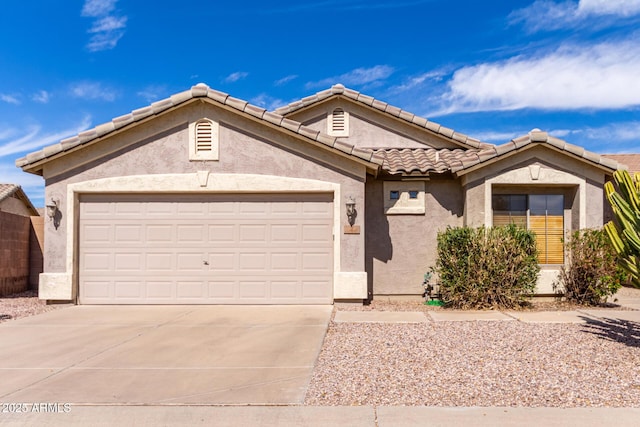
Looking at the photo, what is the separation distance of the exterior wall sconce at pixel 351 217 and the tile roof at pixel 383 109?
16.0ft

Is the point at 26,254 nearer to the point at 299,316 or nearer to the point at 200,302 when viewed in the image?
the point at 200,302

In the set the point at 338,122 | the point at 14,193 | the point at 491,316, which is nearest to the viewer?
the point at 491,316

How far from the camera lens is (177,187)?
11.7m

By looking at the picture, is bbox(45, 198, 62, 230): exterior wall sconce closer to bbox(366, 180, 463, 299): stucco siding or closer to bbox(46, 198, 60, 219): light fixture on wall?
bbox(46, 198, 60, 219): light fixture on wall

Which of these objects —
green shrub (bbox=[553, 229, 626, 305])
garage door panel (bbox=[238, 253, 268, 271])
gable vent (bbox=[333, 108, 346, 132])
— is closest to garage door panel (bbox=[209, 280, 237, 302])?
garage door panel (bbox=[238, 253, 268, 271])

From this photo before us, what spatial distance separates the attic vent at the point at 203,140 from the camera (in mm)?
11656

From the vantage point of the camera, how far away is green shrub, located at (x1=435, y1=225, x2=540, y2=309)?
10719 mm

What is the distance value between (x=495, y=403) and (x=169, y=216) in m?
8.49

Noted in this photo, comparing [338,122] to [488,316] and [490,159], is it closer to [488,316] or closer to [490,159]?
[490,159]

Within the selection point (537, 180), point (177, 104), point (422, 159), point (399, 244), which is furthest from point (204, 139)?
point (537, 180)

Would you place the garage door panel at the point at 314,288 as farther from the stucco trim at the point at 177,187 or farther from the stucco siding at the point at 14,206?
the stucco siding at the point at 14,206

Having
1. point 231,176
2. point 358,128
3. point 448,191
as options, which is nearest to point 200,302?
point 231,176

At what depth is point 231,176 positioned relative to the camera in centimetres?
1166

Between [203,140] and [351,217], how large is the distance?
3.56m
